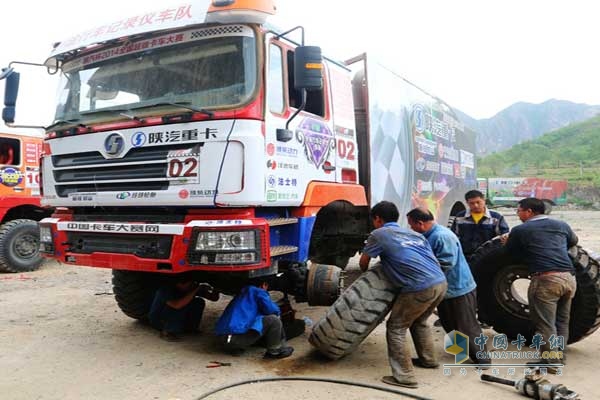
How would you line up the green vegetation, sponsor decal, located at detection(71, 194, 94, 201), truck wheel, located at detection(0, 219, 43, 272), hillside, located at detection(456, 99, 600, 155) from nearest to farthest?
1. sponsor decal, located at detection(71, 194, 94, 201)
2. truck wheel, located at detection(0, 219, 43, 272)
3. the green vegetation
4. hillside, located at detection(456, 99, 600, 155)

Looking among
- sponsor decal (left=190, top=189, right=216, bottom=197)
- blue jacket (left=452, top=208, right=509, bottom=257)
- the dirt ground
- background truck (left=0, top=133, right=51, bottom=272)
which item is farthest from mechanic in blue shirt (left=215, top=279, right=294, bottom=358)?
background truck (left=0, top=133, right=51, bottom=272)

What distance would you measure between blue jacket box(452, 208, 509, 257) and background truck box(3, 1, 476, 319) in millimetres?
1228

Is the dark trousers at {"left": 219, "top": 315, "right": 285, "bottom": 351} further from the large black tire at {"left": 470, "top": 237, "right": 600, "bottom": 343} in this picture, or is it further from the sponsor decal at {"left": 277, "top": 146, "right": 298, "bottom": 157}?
the large black tire at {"left": 470, "top": 237, "right": 600, "bottom": 343}

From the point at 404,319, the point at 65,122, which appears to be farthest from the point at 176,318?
the point at 404,319

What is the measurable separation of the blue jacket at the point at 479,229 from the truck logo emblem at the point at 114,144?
3443 mm

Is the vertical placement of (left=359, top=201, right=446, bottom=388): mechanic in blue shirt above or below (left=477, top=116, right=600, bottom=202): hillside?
below

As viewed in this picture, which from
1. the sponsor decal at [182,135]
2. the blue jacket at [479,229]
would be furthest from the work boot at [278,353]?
the blue jacket at [479,229]

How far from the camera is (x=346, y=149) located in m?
5.21

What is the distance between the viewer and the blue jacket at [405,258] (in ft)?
12.6

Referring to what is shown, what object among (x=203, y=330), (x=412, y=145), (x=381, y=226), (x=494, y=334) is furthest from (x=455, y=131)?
(x=203, y=330)

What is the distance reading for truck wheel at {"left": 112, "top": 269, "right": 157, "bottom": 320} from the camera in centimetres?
532

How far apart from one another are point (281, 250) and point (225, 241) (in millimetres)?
524

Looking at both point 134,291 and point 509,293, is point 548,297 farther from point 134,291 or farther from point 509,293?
point 134,291

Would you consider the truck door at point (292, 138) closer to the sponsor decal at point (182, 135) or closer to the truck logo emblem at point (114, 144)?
the sponsor decal at point (182, 135)
